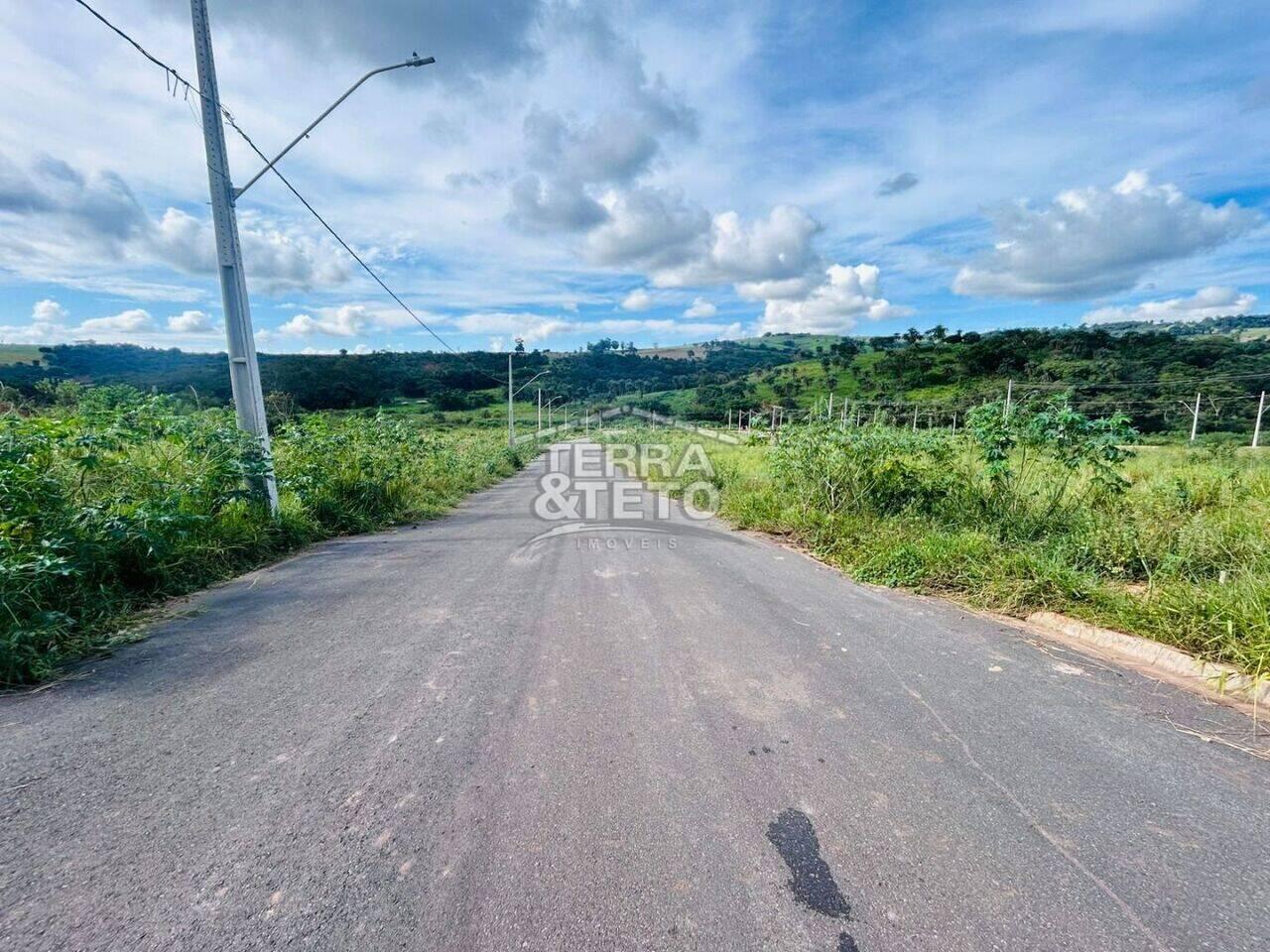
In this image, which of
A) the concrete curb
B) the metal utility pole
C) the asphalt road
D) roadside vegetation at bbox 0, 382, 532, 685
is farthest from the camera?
the metal utility pole

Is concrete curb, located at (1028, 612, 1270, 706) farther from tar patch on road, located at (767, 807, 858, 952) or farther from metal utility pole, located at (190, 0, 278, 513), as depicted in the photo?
metal utility pole, located at (190, 0, 278, 513)

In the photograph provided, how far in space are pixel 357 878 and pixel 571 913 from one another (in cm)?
74

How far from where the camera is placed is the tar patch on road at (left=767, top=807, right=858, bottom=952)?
1.58 m

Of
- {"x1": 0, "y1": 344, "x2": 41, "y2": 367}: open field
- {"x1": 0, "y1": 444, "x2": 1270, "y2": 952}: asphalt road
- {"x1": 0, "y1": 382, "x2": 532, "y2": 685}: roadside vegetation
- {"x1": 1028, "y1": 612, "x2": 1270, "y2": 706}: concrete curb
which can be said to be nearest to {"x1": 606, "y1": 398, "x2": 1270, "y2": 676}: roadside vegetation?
{"x1": 1028, "y1": 612, "x2": 1270, "y2": 706}: concrete curb

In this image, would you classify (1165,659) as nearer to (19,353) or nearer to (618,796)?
(618,796)

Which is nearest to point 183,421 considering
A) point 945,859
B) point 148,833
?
point 148,833

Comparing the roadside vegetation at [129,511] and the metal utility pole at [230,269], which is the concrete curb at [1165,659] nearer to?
the roadside vegetation at [129,511]

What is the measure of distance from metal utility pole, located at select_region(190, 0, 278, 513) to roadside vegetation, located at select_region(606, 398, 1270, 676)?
7.28 m

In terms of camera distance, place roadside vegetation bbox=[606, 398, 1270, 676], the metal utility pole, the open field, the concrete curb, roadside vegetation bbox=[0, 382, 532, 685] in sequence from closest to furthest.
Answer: the concrete curb < roadside vegetation bbox=[0, 382, 532, 685] < roadside vegetation bbox=[606, 398, 1270, 676] < the metal utility pole < the open field

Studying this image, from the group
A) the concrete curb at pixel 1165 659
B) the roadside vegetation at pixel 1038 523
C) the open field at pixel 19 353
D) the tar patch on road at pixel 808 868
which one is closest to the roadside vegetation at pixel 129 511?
the tar patch on road at pixel 808 868

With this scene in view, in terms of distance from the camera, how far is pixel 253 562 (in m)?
5.57

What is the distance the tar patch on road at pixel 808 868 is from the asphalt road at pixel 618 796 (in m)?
0.01

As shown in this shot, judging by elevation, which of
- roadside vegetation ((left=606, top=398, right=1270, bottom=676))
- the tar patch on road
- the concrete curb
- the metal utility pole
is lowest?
the concrete curb

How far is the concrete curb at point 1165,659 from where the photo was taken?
2854mm
